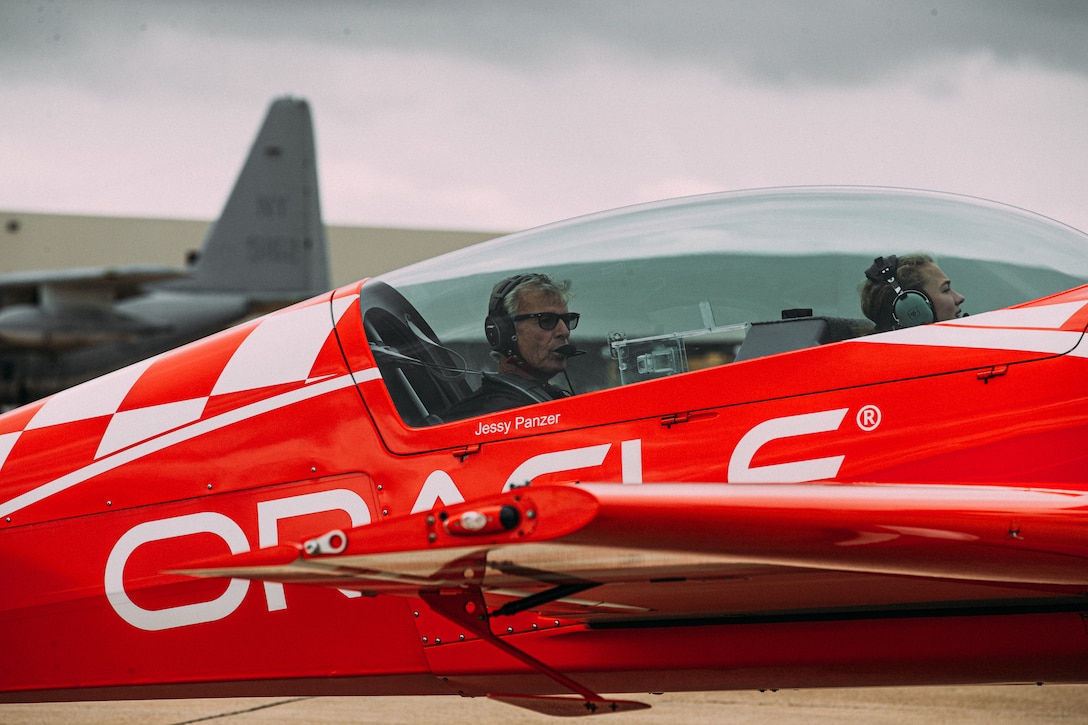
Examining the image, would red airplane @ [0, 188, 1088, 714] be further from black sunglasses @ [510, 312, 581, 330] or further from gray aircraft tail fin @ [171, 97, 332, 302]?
gray aircraft tail fin @ [171, 97, 332, 302]

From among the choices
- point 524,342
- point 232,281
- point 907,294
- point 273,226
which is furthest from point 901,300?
point 232,281

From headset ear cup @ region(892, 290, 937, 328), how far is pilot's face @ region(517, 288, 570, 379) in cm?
85

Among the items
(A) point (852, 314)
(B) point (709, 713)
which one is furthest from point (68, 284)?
(A) point (852, 314)

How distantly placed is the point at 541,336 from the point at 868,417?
87 cm

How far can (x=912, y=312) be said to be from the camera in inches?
107

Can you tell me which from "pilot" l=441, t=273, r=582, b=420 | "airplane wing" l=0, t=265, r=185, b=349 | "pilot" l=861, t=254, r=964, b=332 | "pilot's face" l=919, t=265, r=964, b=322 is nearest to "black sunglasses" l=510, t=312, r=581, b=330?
"pilot" l=441, t=273, r=582, b=420

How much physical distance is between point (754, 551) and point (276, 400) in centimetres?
160

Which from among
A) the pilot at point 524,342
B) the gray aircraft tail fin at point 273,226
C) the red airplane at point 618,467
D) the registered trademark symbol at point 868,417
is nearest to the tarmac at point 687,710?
the red airplane at point 618,467

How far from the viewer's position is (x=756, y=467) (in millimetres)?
2594

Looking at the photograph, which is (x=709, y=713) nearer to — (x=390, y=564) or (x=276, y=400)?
(x=276, y=400)

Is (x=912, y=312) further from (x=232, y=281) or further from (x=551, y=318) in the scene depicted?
(x=232, y=281)

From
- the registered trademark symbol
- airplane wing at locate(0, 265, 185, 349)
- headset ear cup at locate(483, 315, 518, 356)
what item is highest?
airplane wing at locate(0, 265, 185, 349)

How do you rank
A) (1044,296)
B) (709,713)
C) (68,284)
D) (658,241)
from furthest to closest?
(68,284), (709,713), (658,241), (1044,296)

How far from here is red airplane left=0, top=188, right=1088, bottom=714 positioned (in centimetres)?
227
